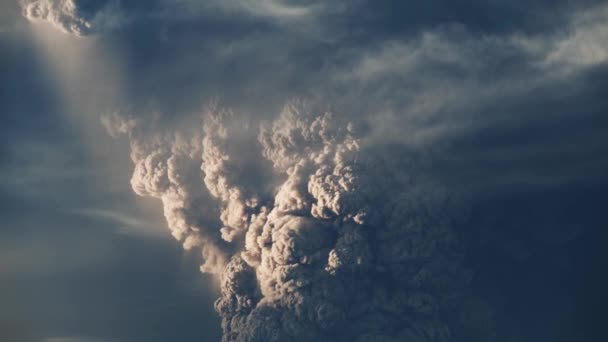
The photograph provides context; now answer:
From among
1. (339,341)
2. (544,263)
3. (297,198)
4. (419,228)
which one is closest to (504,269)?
(544,263)

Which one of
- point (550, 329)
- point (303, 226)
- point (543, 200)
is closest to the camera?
point (303, 226)

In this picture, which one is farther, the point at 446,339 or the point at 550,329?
the point at 550,329

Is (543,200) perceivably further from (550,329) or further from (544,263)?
(550,329)

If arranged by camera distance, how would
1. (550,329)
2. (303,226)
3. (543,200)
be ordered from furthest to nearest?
1. (550,329)
2. (543,200)
3. (303,226)

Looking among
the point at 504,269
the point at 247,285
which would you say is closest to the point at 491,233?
the point at 504,269

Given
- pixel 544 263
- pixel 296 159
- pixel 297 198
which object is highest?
pixel 296 159

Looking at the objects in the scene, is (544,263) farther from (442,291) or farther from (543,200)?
(442,291)

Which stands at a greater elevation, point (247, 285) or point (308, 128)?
point (308, 128)
